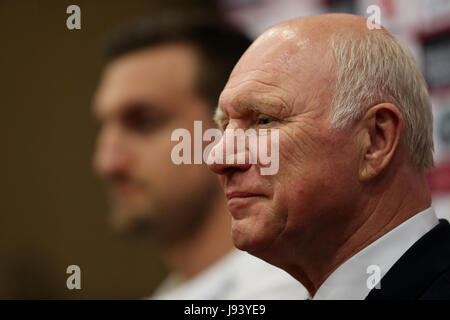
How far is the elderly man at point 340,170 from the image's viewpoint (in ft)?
5.41

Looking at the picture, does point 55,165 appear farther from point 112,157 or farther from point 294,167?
point 294,167

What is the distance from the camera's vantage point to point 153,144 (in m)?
3.27

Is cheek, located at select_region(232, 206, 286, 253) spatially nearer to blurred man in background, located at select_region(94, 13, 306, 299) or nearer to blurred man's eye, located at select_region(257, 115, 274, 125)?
blurred man's eye, located at select_region(257, 115, 274, 125)

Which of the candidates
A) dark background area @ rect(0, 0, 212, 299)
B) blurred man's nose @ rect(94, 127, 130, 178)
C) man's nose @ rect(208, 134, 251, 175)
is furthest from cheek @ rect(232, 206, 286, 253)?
dark background area @ rect(0, 0, 212, 299)

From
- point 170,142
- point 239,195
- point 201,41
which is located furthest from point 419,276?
point 201,41

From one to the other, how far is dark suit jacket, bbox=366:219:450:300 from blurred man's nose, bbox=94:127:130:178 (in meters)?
1.78

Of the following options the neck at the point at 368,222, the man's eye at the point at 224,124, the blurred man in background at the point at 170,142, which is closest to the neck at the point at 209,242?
the blurred man in background at the point at 170,142

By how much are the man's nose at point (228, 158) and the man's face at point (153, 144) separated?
1.47m

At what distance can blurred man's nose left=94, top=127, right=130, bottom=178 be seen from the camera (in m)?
3.26

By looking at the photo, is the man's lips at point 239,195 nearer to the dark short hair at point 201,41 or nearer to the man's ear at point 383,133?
the man's ear at point 383,133

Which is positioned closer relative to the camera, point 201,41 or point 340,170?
point 340,170

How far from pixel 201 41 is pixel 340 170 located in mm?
1896

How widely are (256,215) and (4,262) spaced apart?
3.64m
